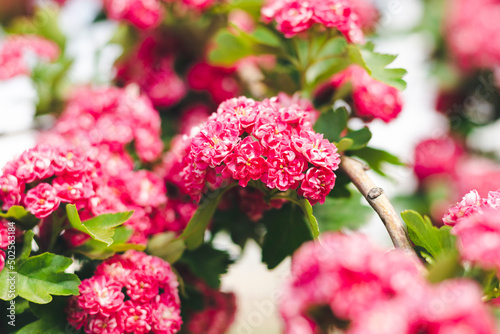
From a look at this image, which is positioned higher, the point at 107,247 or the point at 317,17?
the point at 317,17

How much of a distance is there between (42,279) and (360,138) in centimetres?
62

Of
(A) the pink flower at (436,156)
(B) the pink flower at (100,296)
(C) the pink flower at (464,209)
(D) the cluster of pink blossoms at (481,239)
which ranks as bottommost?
(A) the pink flower at (436,156)

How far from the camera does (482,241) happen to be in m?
0.57

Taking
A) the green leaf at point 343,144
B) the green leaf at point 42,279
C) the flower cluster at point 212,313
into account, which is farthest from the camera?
the flower cluster at point 212,313

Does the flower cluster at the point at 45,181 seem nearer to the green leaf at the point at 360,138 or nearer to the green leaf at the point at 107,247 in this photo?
the green leaf at the point at 107,247

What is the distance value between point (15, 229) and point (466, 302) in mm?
733

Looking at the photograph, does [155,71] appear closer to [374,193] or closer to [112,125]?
[112,125]

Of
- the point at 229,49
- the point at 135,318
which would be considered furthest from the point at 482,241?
the point at 229,49

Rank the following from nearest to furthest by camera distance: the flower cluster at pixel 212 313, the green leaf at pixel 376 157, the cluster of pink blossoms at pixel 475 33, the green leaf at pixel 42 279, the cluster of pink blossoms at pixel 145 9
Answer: the green leaf at pixel 42 279, the green leaf at pixel 376 157, the flower cluster at pixel 212 313, the cluster of pink blossoms at pixel 145 9, the cluster of pink blossoms at pixel 475 33

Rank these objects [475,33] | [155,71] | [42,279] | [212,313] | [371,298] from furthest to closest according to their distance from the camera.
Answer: [475,33] → [155,71] → [212,313] → [42,279] → [371,298]

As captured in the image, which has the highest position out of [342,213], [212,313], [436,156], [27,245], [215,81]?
[27,245]

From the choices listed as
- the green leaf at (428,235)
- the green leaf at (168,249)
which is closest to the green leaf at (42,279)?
the green leaf at (168,249)

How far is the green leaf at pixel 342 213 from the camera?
3.75ft

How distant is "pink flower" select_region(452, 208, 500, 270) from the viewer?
56cm
